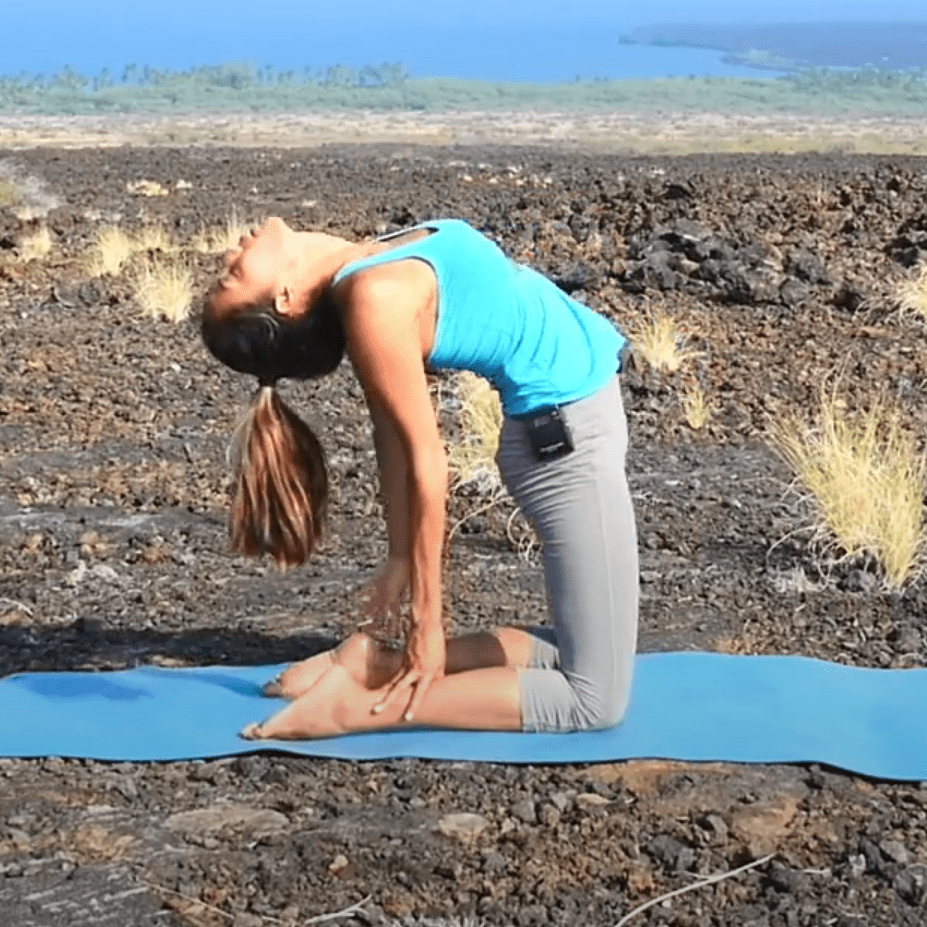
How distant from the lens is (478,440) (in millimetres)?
7086

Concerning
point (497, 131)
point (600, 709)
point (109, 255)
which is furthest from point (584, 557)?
point (497, 131)

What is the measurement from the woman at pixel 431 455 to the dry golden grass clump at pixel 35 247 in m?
9.50

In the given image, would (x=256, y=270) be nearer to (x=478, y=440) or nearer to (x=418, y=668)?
(x=418, y=668)

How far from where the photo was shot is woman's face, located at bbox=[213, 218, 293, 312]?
11.8 ft

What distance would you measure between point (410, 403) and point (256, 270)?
0.40 meters

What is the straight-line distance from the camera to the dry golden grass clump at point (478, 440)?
6.57 m

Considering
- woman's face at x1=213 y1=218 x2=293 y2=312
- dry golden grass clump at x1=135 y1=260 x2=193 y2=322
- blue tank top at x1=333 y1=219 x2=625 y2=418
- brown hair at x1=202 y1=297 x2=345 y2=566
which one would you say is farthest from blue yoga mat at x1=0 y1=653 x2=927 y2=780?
dry golden grass clump at x1=135 y1=260 x2=193 y2=322

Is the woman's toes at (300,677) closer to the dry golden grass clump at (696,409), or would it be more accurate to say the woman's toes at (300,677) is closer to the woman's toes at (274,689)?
the woman's toes at (274,689)

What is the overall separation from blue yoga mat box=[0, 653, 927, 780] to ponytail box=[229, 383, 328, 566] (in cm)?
47

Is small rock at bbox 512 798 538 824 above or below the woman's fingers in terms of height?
below

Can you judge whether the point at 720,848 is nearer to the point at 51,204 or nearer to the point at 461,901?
Result: the point at 461,901

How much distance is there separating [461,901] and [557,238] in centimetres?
947

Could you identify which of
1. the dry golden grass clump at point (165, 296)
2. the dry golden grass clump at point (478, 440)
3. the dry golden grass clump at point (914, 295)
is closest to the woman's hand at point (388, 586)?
the dry golden grass clump at point (478, 440)

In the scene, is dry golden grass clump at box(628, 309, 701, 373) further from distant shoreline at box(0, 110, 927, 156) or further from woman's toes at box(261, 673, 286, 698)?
distant shoreline at box(0, 110, 927, 156)
